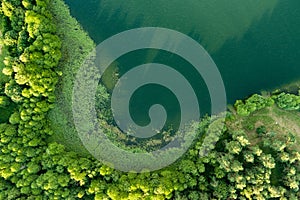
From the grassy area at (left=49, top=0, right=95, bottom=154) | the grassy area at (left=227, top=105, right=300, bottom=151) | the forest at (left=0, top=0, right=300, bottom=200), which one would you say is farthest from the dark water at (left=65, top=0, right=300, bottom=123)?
the forest at (left=0, top=0, right=300, bottom=200)

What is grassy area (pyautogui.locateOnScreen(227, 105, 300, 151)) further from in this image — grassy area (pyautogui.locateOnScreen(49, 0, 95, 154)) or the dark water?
grassy area (pyautogui.locateOnScreen(49, 0, 95, 154))

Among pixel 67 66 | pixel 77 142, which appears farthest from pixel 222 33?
pixel 77 142

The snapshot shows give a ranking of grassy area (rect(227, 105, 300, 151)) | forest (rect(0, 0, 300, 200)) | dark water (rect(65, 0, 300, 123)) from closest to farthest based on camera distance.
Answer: forest (rect(0, 0, 300, 200)) → grassy area (rect(227, 105, 300, 151)) → dark water (rect(65, 0, 300, 123))

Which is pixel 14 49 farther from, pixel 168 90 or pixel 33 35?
pixel 168 90

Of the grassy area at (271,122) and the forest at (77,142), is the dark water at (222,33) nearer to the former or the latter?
the grassy area at (271,122)

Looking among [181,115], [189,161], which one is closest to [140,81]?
[181,115]

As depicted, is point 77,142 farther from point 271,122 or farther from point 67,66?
point 271,122
